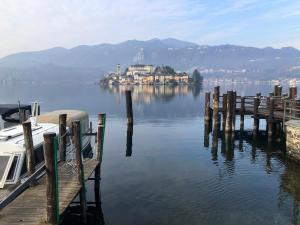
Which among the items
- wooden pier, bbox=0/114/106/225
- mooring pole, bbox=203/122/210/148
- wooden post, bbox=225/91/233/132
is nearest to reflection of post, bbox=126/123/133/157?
mooring pole, bbox=203/122/210/148

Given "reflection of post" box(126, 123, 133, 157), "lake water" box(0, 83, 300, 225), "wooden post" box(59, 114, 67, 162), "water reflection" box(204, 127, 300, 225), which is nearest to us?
"lake water" box(0, 83, 300, 225)

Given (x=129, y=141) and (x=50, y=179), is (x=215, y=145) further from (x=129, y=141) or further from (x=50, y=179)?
(x=50, y=179)

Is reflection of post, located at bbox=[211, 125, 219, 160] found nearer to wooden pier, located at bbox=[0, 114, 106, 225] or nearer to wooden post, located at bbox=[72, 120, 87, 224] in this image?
wooden pier, located at bbox=[0, 114, 106, 225]

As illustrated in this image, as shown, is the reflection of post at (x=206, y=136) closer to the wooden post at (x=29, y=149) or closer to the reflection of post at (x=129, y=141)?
the reflection of post at (x=129, y=141)

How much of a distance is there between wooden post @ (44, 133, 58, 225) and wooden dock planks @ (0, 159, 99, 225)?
41 centimetres

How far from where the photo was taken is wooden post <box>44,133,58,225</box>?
12352 millimetres

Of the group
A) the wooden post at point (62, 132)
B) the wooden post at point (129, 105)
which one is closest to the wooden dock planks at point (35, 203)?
the wooden post at point (62, 132)

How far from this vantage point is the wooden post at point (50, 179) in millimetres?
12352

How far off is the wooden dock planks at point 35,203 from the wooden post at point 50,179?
409 millimetres

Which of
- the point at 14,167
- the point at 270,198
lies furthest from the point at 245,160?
the point at 14,167

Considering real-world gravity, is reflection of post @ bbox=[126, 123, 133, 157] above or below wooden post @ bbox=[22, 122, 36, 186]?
below

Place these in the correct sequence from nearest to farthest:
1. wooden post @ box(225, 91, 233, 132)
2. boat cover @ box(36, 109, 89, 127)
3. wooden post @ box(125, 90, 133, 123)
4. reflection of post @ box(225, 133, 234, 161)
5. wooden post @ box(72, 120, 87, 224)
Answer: wooden post @ box(72, 120, 87, 224) < boat cover @ box(36, 109, 89, 127) < reflection of post @ box(225, 133, 234, 161) < wooden post @ box(225, 91, 233, 132) < wooden post @ box(125, 90, 133, 123)

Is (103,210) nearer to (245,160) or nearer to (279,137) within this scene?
(245,160)

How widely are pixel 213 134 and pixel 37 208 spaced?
26.2 metres
